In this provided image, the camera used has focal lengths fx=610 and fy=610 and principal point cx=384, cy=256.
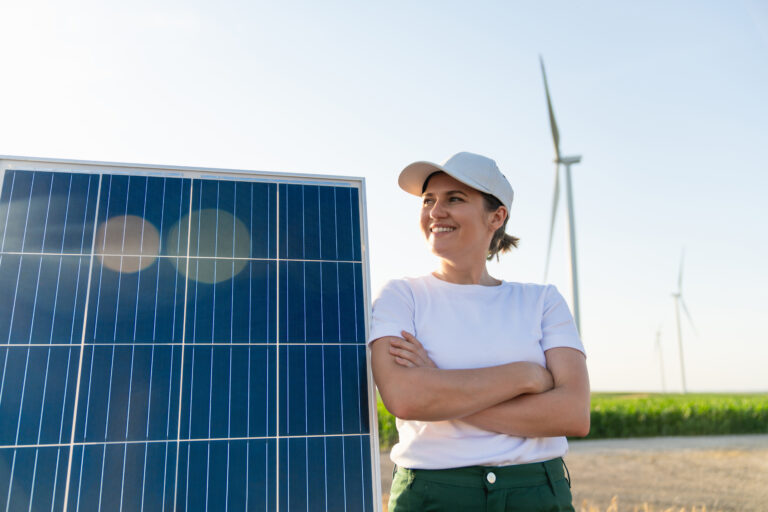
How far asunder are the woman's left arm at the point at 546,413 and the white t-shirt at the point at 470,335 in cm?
7

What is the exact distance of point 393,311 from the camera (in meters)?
4.18

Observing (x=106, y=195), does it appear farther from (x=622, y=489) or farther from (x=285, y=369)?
(x=622, y=489)

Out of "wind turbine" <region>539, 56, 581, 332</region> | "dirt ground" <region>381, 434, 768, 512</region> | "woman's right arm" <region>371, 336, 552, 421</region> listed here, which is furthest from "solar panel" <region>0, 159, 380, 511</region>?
"wind turbine" <region>539, 56, 581, 332</region>

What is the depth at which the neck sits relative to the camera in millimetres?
4410

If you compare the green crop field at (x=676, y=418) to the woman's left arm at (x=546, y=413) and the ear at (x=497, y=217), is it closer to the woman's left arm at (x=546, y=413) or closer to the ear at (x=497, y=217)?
the ear at (x=497, y=217)

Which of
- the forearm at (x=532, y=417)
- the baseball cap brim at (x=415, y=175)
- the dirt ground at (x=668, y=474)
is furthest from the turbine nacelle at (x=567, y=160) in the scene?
the forearm at (x=532, y=417)

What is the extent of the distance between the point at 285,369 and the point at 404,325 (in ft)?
3.31


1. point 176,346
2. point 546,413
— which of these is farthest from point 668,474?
point 176,346

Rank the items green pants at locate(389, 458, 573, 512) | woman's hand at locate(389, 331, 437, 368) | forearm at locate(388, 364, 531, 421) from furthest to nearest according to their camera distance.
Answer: woman's hand at locate(389, 331, 437, 368) → forearm at locate(388, 364, 531, 421) → green pants at locate(389, 458, 573, 512)

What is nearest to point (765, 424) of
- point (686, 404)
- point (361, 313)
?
point (686, 404)

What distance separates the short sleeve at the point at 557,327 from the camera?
4.24m

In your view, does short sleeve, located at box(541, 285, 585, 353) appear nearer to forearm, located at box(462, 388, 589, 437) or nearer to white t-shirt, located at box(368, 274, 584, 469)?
white t-shirt, located at box(368, 274, 584, 469)

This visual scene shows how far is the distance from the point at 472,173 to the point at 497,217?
18.0 inches

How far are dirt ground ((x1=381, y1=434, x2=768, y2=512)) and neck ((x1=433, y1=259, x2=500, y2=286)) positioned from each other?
27.7 feet
